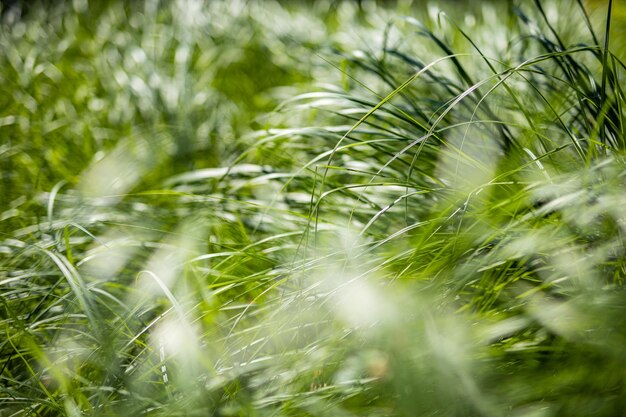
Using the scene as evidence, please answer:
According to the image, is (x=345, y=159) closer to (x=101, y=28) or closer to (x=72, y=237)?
(x=72, y=237)

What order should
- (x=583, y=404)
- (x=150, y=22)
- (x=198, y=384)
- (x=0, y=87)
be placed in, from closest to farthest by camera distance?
(x=583, y=404) < (x=198, y=384) < (x=0, y=87) < (x=150, y=22)

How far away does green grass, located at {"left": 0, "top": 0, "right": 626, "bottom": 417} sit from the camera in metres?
0.75

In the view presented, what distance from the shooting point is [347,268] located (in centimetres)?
94

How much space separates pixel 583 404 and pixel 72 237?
1070 mm

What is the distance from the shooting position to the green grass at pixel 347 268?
753mm

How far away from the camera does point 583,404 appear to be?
0.67 metres

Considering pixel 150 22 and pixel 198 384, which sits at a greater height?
pixel 150 22

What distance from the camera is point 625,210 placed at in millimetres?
745

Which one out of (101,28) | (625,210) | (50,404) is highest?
(101,28)

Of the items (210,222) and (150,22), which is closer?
(210,222)

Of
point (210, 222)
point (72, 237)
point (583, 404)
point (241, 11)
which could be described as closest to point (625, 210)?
point (583, 404)

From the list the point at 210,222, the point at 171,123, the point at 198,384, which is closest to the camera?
the point at 198,384

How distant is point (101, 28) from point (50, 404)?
2.54 metres

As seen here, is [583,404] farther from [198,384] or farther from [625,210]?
[198,384]
